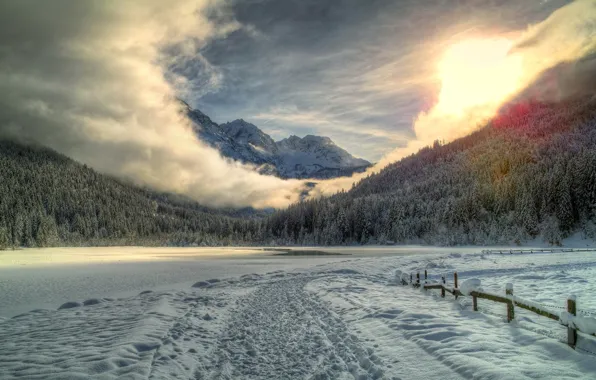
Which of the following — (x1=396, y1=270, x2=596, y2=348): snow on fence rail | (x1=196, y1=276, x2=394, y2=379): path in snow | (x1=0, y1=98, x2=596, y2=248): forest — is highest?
(x1=0, y1=98, x2=596, y2=248): forest

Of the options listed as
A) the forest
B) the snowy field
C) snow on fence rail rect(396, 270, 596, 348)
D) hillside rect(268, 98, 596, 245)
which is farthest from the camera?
the forest

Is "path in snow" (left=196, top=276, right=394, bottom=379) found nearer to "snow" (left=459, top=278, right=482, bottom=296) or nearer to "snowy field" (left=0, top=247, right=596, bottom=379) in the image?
"snowy field" (left=0, top=247, right=596, bottom=379)

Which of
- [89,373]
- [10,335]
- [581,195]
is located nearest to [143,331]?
[89,373]

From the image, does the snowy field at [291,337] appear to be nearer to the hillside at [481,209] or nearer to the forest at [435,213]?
the hillside at [481,209]

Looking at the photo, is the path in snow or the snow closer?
the path in snow

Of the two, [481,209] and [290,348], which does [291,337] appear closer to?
[290,348]

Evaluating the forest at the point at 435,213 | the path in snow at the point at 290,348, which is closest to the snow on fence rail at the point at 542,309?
the path in snow at the point at 290,348

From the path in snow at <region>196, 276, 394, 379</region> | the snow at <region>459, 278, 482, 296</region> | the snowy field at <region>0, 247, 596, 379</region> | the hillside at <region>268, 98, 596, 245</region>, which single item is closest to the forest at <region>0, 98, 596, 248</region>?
the hillside at <region>268, 98, 596, 245</region>

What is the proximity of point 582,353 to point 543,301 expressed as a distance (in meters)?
9.21

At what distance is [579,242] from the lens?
8781 centimetres

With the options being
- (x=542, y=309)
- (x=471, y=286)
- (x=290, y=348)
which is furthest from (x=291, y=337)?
(x=471, y=286)

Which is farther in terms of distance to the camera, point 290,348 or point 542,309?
point 542,309

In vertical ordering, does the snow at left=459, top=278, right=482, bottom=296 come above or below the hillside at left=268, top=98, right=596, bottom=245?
below

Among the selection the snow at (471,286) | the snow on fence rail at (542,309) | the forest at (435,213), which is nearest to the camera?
the snow on fence rail at (542,309)
